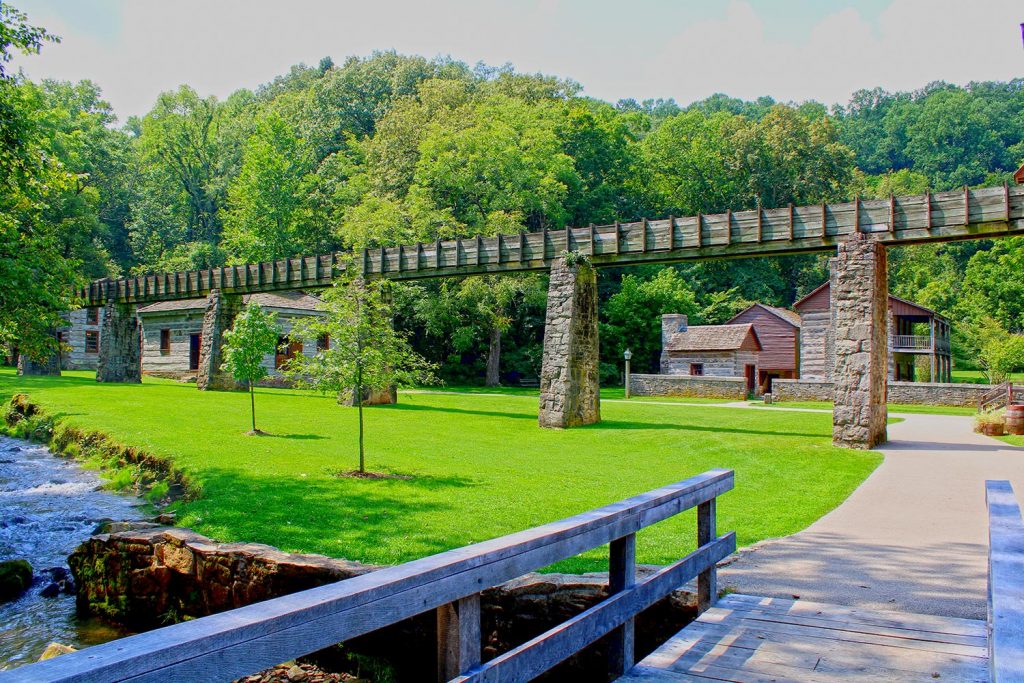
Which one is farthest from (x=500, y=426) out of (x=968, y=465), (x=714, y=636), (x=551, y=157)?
(x=551, y=157)

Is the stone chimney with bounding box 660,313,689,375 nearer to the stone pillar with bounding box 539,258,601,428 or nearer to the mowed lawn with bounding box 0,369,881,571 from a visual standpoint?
the mowed lawn with bounding box 0,369,881,571

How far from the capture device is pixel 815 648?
14.7ft

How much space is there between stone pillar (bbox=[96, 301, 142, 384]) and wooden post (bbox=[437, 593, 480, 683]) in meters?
39.6

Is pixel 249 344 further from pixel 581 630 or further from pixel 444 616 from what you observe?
pixel 444 616

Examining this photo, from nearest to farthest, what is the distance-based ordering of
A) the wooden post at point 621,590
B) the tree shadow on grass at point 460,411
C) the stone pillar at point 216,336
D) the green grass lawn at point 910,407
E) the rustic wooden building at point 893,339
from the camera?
1. the wooden post at point 621,590
2. the tree shadow on grass at point 460,411
3. the green grass lawn at point 910,407
4. the stone pillar at point 216,336
5. the rustic wooden building at point 893,339

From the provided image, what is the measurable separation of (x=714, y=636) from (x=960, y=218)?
16.2 meters

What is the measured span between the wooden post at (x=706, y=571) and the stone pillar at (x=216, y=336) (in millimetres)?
32545

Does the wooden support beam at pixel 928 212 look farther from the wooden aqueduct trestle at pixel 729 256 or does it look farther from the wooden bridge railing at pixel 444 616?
the wooden bridge railing at pixel 444 616

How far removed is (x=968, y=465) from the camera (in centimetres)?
1507

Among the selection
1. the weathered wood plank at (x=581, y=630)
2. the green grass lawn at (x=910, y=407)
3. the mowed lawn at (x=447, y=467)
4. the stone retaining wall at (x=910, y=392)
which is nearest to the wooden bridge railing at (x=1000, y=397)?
the green grass lawn at (x=910, y=407)

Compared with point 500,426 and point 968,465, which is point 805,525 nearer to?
point 968,465

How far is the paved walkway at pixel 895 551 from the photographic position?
600 centimetres

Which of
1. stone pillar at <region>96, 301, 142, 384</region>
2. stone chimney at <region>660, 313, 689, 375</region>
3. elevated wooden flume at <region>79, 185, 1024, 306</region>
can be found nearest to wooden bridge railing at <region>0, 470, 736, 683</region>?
elevated wooden flume at <region>79, 185, 1024, 306</region>

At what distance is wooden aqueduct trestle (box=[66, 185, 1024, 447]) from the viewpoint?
58.2ft
